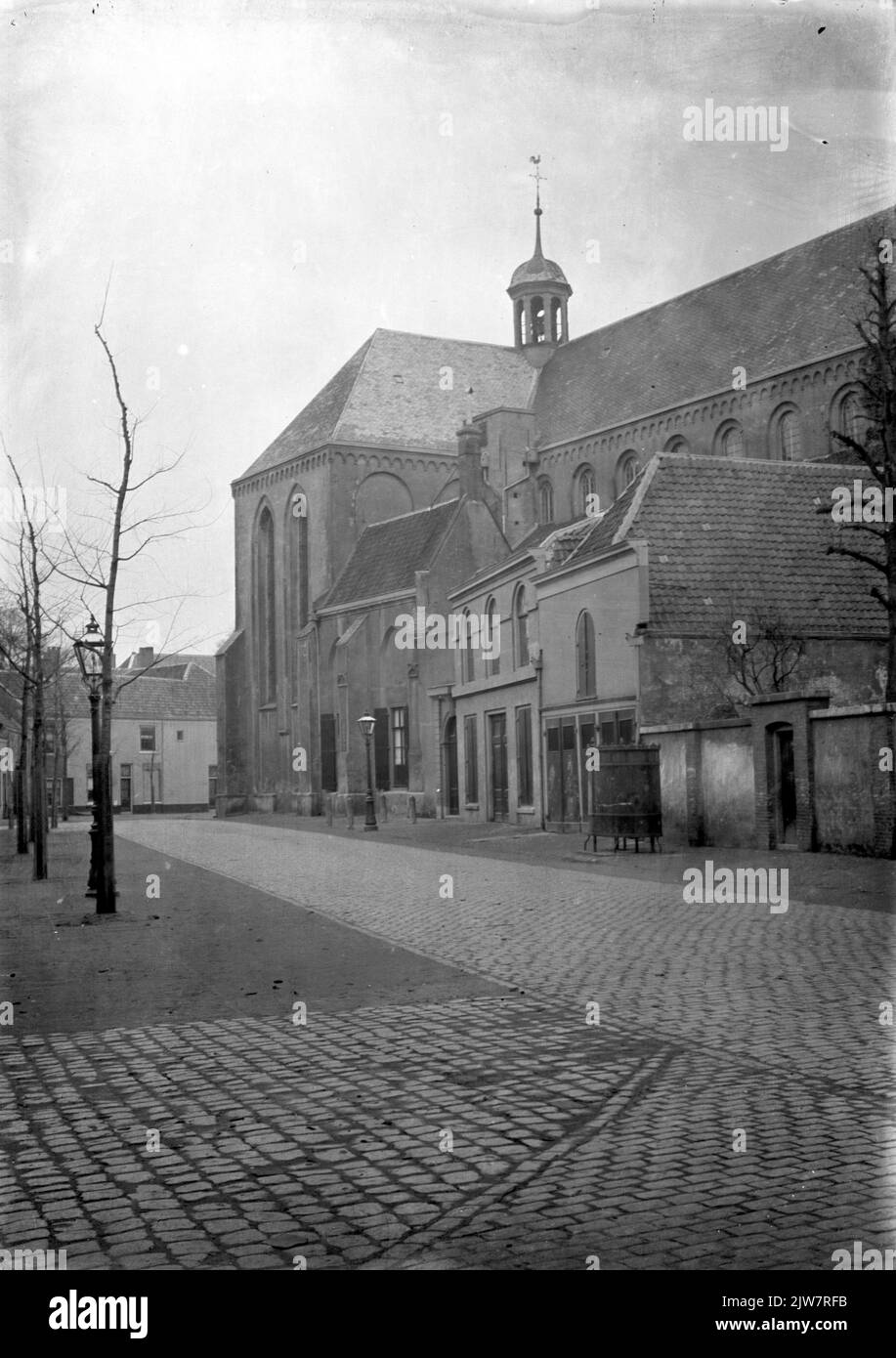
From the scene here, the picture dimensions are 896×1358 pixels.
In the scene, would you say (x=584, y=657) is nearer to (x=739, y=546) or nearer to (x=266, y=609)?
(x=739, y=546)

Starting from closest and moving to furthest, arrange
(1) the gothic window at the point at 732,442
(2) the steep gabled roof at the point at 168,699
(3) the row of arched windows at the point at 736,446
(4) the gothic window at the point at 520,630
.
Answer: (4) the gothic window at the point at 520,630
(3) the row of arched windows at the point at 736,446
(1) the gothic window at the point at 732,442
(2) the steep gabled roof at the point at 168,699

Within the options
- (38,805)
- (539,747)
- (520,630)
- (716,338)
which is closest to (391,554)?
(716,338)

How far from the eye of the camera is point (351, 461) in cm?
5138

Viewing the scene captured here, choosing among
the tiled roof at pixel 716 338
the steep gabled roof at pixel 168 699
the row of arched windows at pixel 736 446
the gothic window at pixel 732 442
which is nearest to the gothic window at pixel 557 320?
the tiled roof at pixel 716 338

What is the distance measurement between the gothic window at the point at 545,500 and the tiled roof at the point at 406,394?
4.50 meters

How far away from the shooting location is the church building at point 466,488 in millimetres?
35781

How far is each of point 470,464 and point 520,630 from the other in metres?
13.7

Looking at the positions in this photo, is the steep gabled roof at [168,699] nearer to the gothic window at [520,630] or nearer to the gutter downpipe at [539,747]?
the gothic window at [520,630]

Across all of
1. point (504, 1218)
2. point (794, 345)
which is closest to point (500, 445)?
point (794, 345)

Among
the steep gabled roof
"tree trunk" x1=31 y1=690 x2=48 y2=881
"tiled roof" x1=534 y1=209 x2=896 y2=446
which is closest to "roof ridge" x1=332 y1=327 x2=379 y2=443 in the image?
"tiled roof" x1=534 y1=209 x2=896 y2=446

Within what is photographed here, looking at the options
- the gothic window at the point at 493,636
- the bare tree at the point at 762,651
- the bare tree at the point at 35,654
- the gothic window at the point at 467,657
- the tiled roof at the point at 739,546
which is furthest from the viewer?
the gothic window at the point at 467,657

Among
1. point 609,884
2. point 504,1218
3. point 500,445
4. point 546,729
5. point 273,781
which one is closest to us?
point 504,1218
